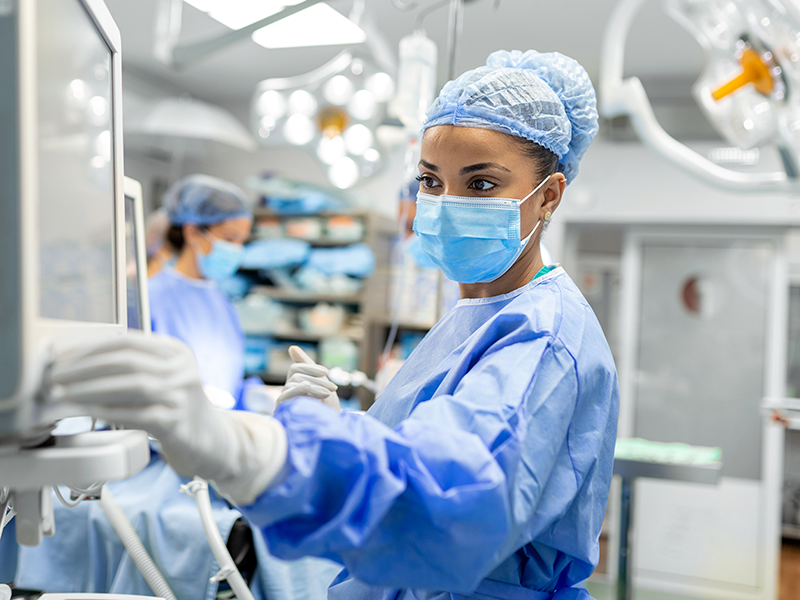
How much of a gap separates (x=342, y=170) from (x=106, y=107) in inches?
66.6

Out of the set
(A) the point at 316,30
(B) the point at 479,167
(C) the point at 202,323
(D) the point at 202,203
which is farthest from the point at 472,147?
(A) the point at 316,30

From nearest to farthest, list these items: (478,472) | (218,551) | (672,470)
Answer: (478,472) → (218,551) → (672,470)

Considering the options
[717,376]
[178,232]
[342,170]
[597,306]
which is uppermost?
[342,170]

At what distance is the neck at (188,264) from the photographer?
2836mm

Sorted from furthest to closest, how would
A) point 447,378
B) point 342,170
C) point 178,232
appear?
point 178,232
point 342,170
point 447,378

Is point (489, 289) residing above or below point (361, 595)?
above

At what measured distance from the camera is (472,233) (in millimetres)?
979

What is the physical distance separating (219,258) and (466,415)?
2.42 metres

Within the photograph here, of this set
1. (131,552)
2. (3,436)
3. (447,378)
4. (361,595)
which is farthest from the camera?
(131,552)

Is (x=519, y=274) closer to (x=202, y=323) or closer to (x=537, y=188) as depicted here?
(x=537, y=188)

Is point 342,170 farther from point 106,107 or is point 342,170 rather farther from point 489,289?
point 106,107

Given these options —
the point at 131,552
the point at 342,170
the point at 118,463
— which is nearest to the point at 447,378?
the point at 118,463

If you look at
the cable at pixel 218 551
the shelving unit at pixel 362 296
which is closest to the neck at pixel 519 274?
the cable at pixel 218 551

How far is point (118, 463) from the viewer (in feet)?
1.80
